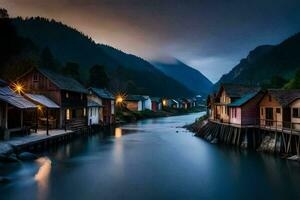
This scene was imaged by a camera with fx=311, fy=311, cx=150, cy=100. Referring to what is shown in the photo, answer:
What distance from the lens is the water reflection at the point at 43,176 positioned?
21.5m

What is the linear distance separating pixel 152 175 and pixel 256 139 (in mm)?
18061

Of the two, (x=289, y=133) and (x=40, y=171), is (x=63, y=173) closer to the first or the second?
(x=40, y=171)

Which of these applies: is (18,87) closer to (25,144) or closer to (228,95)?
(25,144)

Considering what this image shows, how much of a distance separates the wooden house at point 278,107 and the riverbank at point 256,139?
116 cm

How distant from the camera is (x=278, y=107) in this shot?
35250 mm

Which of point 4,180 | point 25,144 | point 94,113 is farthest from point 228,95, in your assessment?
point 94,113

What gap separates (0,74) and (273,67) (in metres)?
120

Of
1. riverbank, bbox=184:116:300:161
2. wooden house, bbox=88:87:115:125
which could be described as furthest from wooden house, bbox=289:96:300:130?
wooden house, bbox=88:87:115:125

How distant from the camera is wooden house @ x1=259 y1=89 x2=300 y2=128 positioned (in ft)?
110

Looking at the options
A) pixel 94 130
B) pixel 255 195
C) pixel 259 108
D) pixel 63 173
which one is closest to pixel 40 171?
pixel 63 173

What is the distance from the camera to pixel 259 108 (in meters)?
40.4

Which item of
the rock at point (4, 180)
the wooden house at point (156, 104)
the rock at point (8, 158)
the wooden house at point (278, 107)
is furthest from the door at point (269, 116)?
the wooden house at point (156, 104)

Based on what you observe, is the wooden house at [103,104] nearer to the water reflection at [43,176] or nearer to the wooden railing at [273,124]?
the wooden railing at [273,124]

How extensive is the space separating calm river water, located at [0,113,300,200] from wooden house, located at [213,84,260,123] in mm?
10282
